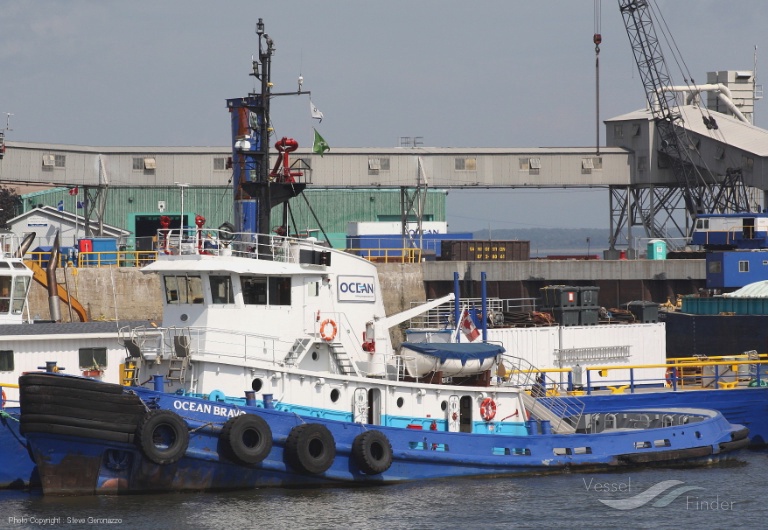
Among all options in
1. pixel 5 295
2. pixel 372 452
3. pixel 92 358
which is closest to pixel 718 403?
pixel 372 452

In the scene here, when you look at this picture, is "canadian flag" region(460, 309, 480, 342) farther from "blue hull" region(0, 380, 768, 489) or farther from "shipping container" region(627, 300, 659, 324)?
"shipping container" region(627, 300, 659, 324)

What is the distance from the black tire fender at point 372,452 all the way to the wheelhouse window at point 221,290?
3825mm

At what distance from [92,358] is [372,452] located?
7581 millimetres

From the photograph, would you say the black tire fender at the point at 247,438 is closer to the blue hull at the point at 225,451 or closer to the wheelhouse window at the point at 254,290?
the blue hull at the point at 225,451

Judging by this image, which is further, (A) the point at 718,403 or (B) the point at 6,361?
(A) the point at 718,403

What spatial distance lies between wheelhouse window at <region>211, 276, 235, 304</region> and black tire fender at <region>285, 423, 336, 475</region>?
311 centimetres

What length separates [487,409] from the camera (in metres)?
26.0

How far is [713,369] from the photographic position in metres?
36.0

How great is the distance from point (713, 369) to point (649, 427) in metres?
7.97

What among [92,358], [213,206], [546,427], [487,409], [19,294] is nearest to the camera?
[487,409]

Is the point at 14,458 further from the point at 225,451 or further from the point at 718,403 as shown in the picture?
the point at 718,403

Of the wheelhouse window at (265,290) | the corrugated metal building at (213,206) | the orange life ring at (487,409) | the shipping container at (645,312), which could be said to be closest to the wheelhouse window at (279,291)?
the wheelhouse window at (265,290)

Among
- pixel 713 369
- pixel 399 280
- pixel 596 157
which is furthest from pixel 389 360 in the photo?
pixel 596 157

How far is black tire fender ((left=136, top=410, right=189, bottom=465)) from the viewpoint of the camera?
22.1 meters
